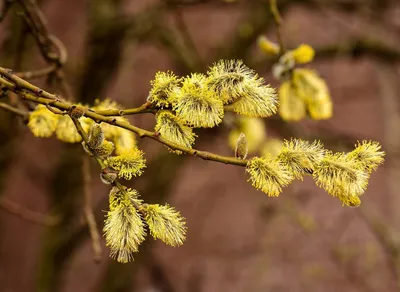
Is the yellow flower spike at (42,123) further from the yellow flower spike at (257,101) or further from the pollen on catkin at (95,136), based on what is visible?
the yellow flower spike at (257,101)

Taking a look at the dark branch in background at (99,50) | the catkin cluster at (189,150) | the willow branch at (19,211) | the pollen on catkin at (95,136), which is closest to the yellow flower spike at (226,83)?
the catkin cluster at (189,150)

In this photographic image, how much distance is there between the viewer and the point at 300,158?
433 millimetres

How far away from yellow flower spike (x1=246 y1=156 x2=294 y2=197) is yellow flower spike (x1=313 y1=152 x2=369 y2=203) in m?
0.03

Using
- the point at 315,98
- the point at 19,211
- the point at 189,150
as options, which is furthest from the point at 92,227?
the point at 19,211

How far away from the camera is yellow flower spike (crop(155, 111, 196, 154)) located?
0.43 m

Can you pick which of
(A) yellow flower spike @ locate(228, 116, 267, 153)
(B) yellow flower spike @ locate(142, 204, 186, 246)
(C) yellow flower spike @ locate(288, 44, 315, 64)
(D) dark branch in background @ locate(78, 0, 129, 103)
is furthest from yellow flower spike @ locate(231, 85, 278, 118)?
(D) dark branch in background @ locate(78, 0, 129, 103)

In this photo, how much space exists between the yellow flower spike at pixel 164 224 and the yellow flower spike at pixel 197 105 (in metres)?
0.08

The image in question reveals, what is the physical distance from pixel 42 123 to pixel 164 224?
0.18 m

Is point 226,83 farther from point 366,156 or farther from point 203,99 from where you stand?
point 366,156

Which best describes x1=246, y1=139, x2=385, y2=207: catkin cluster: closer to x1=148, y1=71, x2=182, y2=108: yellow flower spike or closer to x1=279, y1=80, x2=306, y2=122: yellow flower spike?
x1=148, y1=71, x2=182, y2=108: yellow flower spike

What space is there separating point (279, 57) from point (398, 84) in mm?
1235

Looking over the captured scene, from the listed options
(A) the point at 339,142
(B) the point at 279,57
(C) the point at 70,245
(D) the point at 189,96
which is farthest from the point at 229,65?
(C) the point at 70,245

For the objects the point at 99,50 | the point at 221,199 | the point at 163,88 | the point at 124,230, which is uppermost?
the point at 221,199

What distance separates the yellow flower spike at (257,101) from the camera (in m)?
0.44
